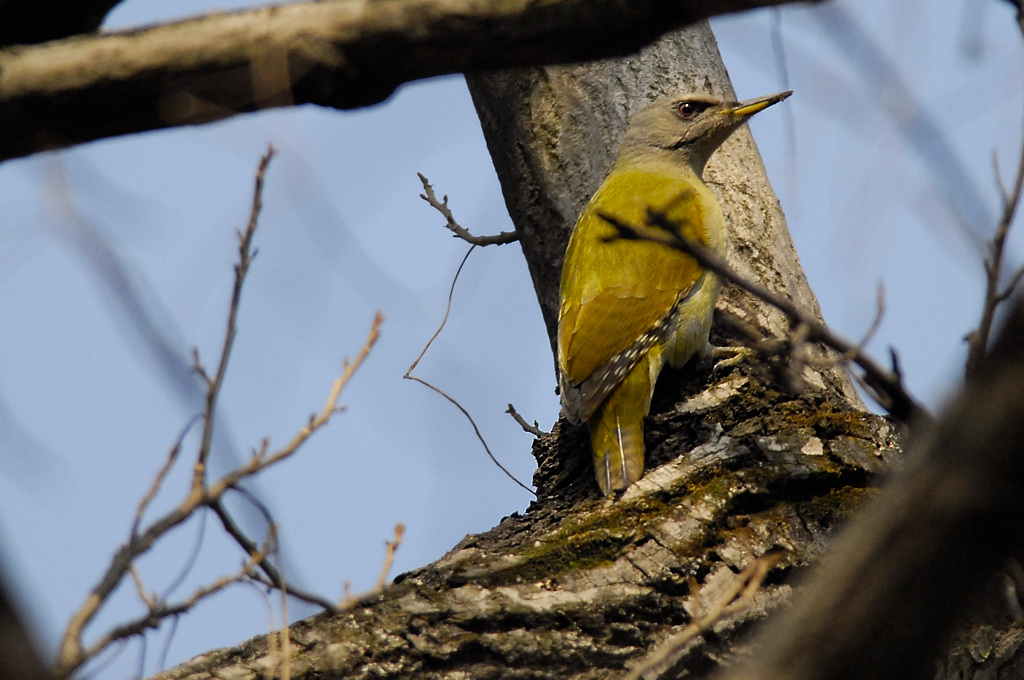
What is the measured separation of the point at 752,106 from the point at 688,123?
13.3 inches

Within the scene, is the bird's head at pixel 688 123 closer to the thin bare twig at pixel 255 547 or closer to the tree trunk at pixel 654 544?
the tree trunk at pixel 654 544

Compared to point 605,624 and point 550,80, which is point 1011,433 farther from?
point 550,80

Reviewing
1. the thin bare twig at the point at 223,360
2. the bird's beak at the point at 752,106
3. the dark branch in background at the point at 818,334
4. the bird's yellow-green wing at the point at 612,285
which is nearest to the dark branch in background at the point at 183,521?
the thin bare twig at the point at 223,360

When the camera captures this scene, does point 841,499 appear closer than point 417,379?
Yes

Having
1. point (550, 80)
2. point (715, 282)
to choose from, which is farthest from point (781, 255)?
point (550, 80)

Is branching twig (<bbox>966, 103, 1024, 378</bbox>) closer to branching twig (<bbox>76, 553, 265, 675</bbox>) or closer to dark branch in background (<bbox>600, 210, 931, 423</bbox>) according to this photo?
dark branch in background (<bbox>600, 210, 931, 423</bbox>)

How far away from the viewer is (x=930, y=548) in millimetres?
1210

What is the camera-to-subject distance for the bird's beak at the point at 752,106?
5.04m

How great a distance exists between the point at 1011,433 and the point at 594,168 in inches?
136

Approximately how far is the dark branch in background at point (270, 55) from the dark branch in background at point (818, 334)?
0.32 metres

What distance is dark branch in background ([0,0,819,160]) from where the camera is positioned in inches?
65.4

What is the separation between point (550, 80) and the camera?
4.50 m

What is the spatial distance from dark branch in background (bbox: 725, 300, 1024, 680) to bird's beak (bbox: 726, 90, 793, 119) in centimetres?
400

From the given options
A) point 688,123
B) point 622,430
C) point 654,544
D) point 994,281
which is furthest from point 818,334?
point 688,123
